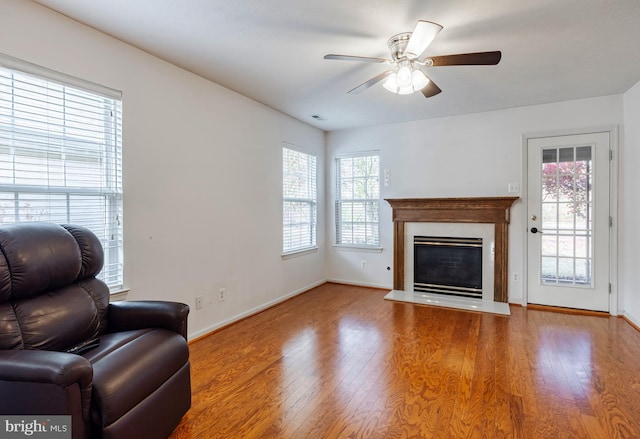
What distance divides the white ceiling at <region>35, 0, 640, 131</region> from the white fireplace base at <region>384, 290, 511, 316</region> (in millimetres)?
2434

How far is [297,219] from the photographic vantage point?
463 cm

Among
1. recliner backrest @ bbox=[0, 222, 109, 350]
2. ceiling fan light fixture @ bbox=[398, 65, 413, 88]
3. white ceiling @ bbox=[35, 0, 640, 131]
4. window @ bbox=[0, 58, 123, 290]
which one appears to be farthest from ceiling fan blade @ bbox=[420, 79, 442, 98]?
recliner backrest @ bbox=[0, 222, 109, 350]

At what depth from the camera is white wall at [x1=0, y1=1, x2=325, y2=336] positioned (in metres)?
2.21

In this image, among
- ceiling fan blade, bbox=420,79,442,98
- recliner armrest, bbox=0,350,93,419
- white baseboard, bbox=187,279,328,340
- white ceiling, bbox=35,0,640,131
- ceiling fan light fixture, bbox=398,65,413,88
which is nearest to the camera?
recliner armrest, bbox=0,350,93,419

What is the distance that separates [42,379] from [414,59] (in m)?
2.64

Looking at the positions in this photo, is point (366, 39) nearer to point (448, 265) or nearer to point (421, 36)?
point (421, 36)

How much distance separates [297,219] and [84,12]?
3106mm

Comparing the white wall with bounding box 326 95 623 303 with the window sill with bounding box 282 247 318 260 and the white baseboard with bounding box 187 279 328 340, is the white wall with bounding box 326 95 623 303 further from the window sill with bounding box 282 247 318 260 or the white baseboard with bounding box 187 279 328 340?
the white baseboard with bounding box 187 279 328 340

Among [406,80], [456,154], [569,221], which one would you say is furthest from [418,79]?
[569,221]

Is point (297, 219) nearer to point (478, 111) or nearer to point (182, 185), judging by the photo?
point (182, 185)

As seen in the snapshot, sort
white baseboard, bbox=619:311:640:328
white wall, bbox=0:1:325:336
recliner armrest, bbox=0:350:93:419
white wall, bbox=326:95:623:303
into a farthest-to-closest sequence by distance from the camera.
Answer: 1. white wall, bbox=326:95:623:303
2. white baseboard, bbox=619:311:640:328
3. white wall, bbox=0:1:325:336
4. recliner armrest, bbox=0:350:93:419

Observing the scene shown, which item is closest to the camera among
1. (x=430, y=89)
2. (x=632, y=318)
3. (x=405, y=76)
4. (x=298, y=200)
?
(x=405, y=76)

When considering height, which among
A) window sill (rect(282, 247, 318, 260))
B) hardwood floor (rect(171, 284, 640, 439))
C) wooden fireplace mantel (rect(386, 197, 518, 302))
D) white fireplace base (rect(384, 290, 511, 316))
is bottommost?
hardwood floor (rect(171, 284, 640, 439))

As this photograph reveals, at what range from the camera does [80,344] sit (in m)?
1.77
